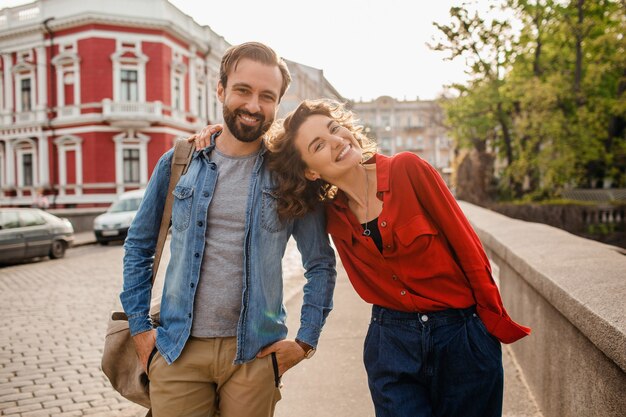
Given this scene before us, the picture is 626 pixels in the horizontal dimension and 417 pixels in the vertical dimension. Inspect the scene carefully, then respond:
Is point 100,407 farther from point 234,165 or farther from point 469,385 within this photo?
point 469,385

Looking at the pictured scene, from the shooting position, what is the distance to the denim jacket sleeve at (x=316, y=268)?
2.46 metres

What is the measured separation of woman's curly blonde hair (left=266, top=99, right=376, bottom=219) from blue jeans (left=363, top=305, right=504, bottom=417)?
64cm

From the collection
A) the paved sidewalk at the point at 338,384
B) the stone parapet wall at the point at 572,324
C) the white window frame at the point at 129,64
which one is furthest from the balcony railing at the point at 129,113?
the stone parapet wall at the point at 572,324

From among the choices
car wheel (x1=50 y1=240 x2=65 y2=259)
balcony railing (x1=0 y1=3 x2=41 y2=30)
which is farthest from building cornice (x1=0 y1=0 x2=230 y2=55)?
car wheel (x1=50 y1=240 x2=65 y2=259)

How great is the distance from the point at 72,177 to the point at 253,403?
3332 centimetres

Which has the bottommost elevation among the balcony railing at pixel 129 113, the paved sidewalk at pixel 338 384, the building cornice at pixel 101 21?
the paved sidewalk at pixel 338 384

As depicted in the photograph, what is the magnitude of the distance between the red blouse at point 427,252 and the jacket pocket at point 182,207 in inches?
28.9

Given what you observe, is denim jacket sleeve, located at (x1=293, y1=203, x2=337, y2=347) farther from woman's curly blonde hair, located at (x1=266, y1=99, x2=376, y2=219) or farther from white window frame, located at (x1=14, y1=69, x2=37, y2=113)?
white window frame, located at (x1=14, y1=69, x2=37, y2=113)

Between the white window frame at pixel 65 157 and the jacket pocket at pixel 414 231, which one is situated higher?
the white window frame at pixel 65 157

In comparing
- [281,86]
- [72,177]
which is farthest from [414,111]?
[281,86]

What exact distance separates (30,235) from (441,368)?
588 inches

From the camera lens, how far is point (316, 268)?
252 centimetres

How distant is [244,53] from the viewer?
7.86 ft

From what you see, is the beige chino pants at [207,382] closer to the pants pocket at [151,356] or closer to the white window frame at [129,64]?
the pants pocket at [151,356]
